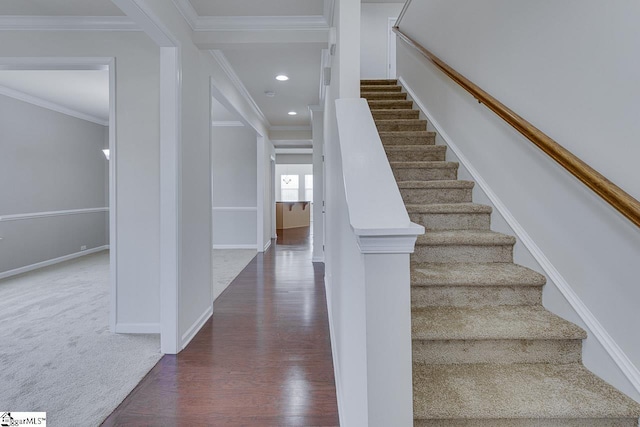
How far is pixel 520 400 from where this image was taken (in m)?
1.15

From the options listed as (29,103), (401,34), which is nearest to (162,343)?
(401,34)

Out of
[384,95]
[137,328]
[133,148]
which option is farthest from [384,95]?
[137,328]

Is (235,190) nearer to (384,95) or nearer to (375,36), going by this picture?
(384,95)

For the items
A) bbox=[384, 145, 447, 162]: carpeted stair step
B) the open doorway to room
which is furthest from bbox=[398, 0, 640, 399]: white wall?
the open doorway to room

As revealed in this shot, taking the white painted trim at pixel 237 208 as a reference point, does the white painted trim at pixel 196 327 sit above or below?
below

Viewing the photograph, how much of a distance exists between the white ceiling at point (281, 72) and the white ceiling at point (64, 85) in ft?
5.79

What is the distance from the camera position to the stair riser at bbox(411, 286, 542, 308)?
1.57 meters

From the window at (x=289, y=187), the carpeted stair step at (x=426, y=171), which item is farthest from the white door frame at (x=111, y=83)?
the window at (x=289, y=187)

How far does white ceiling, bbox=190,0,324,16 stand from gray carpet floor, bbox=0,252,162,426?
8.70 feet

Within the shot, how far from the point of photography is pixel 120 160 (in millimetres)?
2520

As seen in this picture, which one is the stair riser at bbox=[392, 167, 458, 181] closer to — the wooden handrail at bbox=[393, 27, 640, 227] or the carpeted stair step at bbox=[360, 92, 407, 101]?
the wooden handrail at bbox=[393, 27, 640, 227]

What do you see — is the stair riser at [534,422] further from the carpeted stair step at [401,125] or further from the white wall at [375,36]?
the white wall at [375,36]

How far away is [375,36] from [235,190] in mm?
3893

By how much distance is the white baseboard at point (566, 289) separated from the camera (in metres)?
1.16
